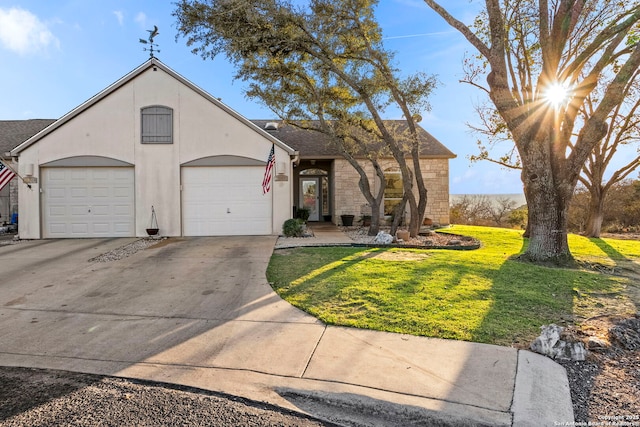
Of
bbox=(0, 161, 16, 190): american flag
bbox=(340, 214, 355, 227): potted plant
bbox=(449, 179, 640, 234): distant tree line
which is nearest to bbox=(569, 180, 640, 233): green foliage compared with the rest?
bbox=(449, 179, 640, 234): distant tree line

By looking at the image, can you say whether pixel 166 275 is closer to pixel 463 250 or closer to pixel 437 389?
pixel 437 389

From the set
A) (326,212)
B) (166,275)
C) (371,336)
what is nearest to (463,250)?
(371,336)

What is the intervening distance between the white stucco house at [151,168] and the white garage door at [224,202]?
0.11 ft

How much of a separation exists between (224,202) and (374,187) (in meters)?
7.21

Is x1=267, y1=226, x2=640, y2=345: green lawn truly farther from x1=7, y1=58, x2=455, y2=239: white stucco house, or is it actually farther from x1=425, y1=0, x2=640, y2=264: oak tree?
x1=7, y1=58, x2=455, y2=239: white stucco house

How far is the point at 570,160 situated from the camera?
8359 mm

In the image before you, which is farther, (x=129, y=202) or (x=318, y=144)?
(x=318, y=144)

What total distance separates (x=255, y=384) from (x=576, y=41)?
15.6 meters

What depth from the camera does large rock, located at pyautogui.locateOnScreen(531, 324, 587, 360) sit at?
3.54 m

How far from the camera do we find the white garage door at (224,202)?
12.5 meters

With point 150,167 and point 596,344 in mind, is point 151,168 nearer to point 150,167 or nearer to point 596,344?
point 150,167

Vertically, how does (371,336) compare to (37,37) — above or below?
below

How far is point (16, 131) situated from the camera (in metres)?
17.4

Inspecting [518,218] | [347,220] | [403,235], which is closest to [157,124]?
[347,220]
